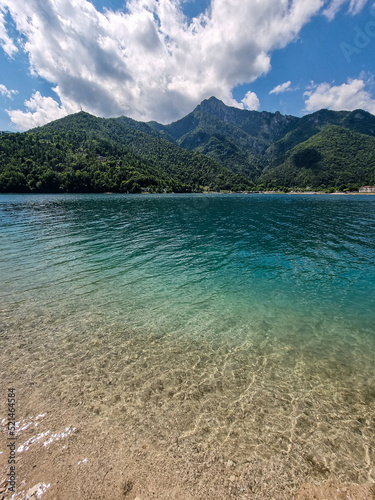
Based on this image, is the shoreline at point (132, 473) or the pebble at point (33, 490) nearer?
the pebble at point (33, 490)

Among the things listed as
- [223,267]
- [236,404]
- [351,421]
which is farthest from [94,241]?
[351,421]

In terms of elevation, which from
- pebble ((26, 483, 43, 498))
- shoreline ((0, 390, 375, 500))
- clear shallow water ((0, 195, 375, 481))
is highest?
pebble ((26, 483, 43, 498))

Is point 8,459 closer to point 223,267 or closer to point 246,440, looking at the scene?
point 246,440

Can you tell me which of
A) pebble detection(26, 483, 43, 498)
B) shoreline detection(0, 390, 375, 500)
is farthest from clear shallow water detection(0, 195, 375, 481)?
pebble detection(26, 483, 43, 498)

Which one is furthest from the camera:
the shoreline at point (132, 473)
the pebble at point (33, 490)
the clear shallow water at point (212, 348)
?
the clear shallow water at point (212, 348)

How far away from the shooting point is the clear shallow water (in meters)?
6.29

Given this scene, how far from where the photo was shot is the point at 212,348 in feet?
32.7

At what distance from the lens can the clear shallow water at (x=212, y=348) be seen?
6.29m

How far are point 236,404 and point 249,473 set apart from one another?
1.97m

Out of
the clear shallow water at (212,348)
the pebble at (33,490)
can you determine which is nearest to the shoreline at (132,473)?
the pebble at (33,490)

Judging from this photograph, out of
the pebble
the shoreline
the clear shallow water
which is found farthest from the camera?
the clear shallow water

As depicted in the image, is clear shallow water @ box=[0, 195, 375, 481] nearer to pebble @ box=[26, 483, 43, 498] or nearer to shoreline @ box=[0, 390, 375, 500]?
shoreline @ box=[0, 390, 375, 500]

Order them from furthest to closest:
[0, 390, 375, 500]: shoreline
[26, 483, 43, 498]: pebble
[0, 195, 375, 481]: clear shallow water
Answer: [0, 195, 375, 481]: clear shallow water < [0, 390, 375, 500]: shoreline < [26, 483, 43, 498]: pebble

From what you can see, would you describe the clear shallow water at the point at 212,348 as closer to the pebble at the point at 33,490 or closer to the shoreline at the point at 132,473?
the shoreline at the point at 132,473
